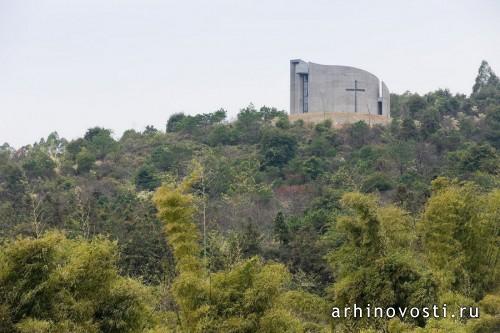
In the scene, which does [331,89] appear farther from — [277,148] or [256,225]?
[256,225]

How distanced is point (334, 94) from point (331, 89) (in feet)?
1.17

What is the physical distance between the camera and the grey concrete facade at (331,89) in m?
37.5

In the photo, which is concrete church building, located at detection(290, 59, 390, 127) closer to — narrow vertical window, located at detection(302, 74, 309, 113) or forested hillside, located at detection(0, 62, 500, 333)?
narrow vertical window, located at detection(302, 74, 309, 113)

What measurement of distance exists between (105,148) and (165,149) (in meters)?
4.67

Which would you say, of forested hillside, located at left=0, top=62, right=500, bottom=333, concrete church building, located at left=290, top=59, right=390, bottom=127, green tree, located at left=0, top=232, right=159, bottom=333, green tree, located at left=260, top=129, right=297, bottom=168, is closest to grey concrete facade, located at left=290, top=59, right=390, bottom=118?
concrete church building, located at left=290, top=59, right=390, bottom=127

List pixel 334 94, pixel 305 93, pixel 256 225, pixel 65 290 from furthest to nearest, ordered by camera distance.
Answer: pixel 305 93
pixel 334 94
pixel 256 225
pixel 65 290

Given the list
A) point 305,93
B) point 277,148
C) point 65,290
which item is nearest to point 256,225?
point 277,148

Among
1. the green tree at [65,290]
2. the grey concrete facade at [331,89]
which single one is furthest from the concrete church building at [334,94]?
the green tree at [65,290]

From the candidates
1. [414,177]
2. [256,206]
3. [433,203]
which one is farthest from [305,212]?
[433,203]

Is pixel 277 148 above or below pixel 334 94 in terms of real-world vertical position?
below

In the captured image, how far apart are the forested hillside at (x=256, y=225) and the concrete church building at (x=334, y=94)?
96cm

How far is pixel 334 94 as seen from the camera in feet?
125

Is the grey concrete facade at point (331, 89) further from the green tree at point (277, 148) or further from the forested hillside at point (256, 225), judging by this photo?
the green tree at point (277, 148)

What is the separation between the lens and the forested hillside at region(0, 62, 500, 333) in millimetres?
10156
